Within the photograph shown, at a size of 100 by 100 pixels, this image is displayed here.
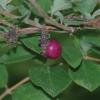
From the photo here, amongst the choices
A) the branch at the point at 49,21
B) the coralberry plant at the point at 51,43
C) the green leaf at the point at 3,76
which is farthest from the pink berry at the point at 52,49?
the green leaf at the point at 3,76

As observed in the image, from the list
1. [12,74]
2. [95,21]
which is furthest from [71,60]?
[12,74]

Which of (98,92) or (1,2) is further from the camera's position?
(98,92)

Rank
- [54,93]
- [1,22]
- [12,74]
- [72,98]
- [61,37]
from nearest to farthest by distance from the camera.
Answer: [1,22] → [54,93] → [61,37] → [72,98] → [12,74]

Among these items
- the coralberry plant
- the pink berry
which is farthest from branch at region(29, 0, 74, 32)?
the pink berry

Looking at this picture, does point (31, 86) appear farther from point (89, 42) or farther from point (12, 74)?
point (12, 74)

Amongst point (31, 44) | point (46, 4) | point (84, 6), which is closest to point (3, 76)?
point (31, 44)

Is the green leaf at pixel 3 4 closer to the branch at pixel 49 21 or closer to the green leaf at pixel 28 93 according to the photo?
the branch at pixel 49 21

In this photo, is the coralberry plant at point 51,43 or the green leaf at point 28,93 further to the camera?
the green leaf at point 28,93

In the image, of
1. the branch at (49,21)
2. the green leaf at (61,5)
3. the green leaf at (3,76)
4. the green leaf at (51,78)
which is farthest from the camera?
the green leaf at (3,76)

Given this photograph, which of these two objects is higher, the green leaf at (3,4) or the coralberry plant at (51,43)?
the green leaf at (3,4)
